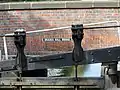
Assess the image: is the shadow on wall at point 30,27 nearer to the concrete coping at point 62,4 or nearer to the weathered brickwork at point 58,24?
the weathered brickwork at point 58,24

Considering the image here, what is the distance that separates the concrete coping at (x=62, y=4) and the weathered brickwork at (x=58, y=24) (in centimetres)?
14

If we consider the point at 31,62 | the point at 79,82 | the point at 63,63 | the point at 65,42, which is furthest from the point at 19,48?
the point at 65,42

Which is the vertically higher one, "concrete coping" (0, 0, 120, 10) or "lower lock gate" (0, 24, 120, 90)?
"concrete coping" (0, 0, 120, 10)

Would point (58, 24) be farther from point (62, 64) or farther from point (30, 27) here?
point (62, 64)

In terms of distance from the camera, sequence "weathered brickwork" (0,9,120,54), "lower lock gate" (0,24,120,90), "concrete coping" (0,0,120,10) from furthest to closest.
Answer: "weathered brickwork" (0,9,120,54) → "concrete coping" (0,0,120,10) → "lower lock gate" (0,24,120,90)

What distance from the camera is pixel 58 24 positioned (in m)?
9.94

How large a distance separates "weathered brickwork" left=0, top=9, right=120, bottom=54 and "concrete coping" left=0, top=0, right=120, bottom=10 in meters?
0.14

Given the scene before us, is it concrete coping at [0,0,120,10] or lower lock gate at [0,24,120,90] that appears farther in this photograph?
concrete coping at [0,0,120,10]

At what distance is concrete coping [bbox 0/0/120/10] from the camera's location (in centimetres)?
965

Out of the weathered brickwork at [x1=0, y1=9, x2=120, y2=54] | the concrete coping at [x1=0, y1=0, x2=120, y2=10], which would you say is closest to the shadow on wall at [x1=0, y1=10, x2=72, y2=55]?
the weathered brickwork at [x1=0, y1=9, x2=120, y2=54]

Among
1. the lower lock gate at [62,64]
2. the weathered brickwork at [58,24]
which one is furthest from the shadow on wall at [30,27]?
the lower lock gate at [62,64]

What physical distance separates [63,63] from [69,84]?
308 millimetres

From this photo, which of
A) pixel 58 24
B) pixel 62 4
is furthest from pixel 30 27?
pixel 62 4

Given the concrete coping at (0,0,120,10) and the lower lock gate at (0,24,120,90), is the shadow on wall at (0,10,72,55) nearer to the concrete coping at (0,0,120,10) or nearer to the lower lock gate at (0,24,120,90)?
the concrete coping at (0,0,120,10)
